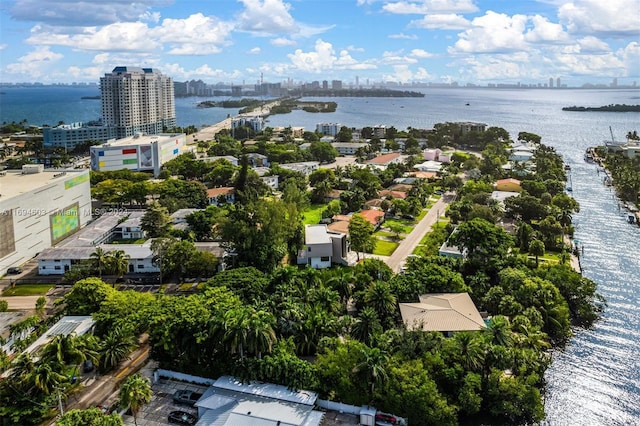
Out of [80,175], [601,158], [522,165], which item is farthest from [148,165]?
[601,158]

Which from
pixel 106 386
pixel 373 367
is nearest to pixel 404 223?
pixel 373 367

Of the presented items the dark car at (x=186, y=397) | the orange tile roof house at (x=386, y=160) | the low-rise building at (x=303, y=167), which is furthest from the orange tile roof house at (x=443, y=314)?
the orange tile roof house at (x=386, y=160)

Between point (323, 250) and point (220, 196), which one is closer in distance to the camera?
point (323, 250)

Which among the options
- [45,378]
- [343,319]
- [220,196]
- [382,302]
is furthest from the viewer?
[220,196]

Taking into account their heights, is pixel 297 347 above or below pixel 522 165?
below

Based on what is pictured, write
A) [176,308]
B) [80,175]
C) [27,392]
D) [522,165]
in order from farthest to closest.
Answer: [522,165] → [80,175] → [176,308] → [27,392]

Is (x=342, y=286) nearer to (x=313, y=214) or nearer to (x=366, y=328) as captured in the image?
(x=366, y=328)

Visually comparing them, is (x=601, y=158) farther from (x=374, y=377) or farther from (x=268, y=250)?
(x=374, y=377)
